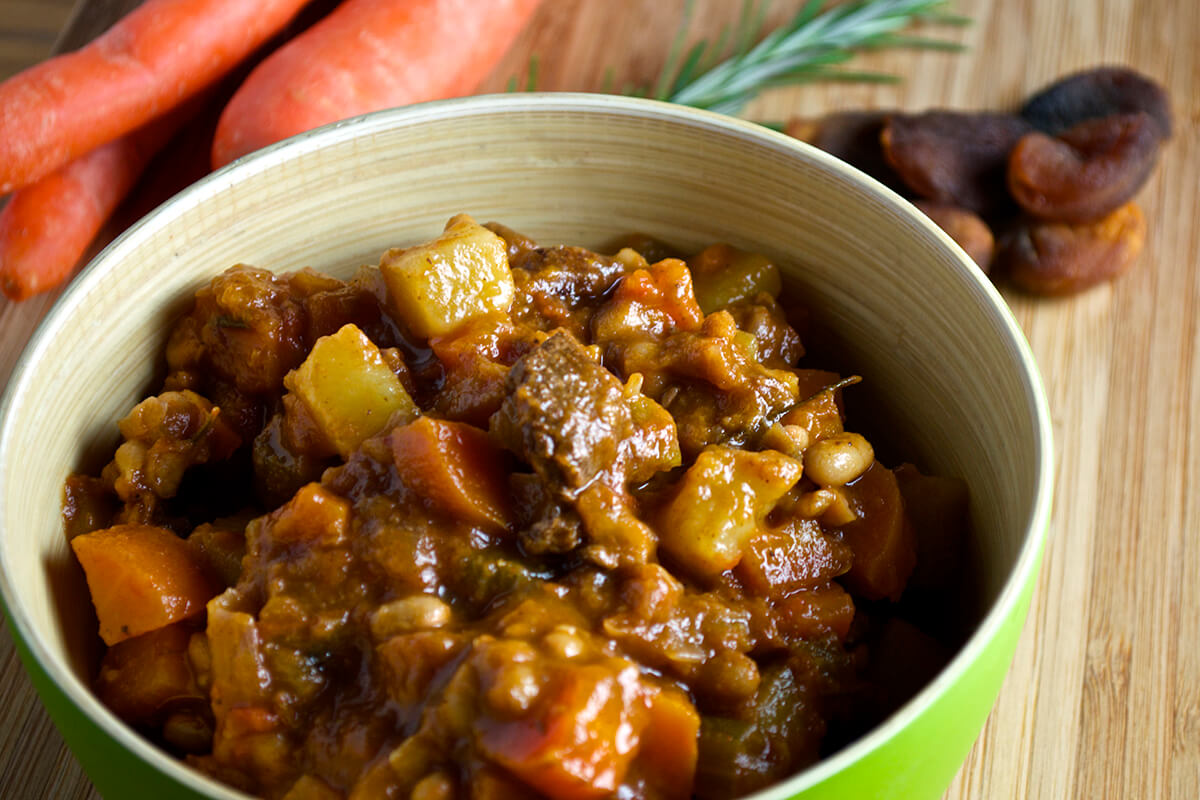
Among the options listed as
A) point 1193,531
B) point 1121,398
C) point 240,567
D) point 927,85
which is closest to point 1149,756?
point 1193,531

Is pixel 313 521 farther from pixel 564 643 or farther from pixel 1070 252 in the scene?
pixel 1070 252

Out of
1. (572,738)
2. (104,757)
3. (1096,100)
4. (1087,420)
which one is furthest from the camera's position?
(1096,100)

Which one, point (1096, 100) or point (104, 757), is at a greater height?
point (104, 757)

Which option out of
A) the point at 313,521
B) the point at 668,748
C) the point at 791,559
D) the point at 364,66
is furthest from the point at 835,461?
the point at 364,66

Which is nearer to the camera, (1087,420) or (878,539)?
(878,539)

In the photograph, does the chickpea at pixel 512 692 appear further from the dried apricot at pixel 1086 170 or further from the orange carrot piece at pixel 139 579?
the dried apricot at pixel 1086 170

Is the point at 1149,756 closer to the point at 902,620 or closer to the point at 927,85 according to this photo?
the point at 902,620

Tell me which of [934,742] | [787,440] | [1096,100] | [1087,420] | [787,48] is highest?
[787,440]
